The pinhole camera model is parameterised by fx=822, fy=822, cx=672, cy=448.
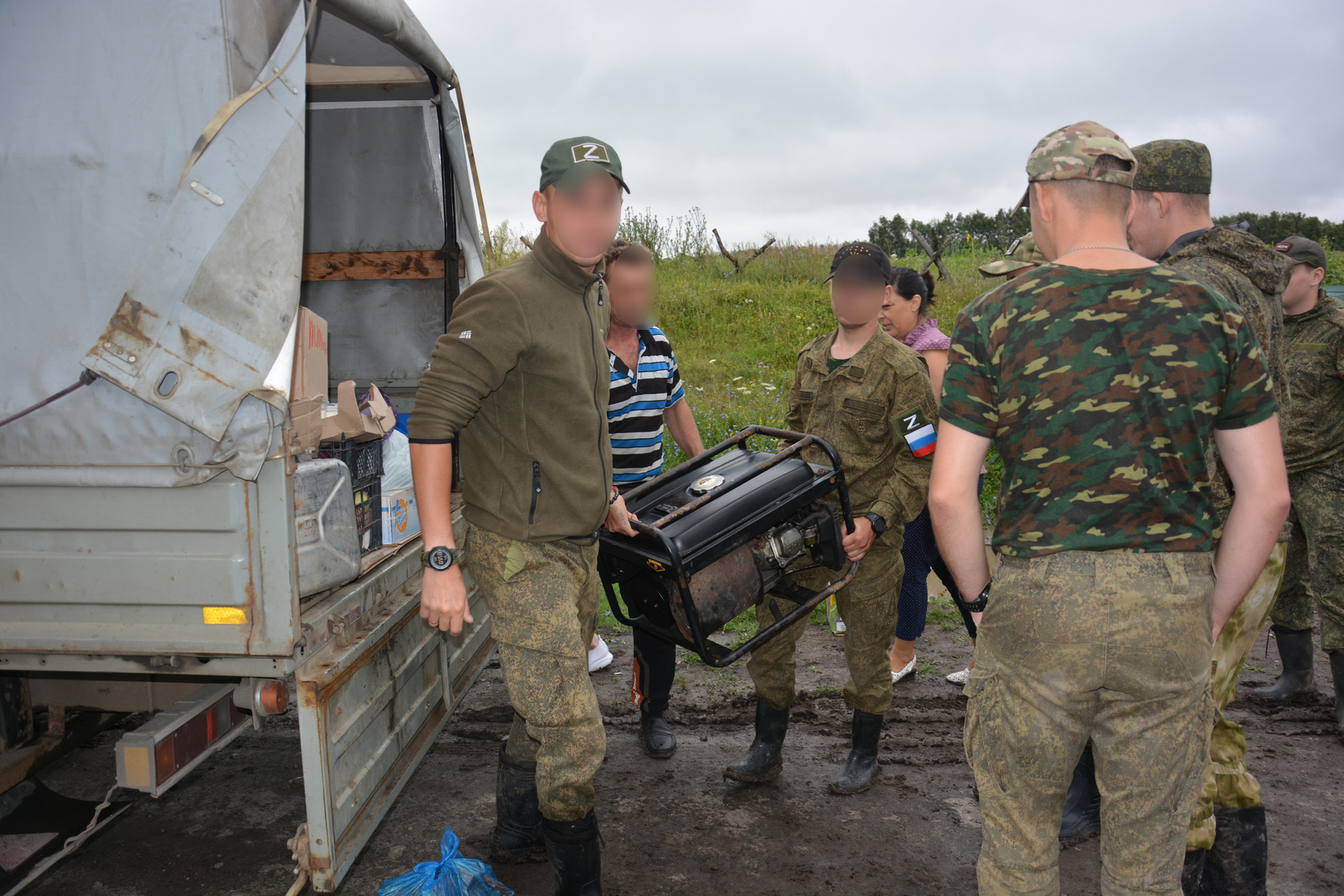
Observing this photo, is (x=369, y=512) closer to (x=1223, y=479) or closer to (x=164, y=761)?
(x=164, y=761)

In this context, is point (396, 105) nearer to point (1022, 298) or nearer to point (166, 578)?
point (166, 578)

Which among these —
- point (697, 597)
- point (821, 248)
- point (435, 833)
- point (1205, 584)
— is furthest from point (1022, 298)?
point (821, 248)

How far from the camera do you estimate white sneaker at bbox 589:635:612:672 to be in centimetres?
446

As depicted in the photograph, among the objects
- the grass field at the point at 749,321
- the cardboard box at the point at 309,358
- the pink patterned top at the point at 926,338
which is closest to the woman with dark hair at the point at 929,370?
the pink patterned top at the point at 926,338

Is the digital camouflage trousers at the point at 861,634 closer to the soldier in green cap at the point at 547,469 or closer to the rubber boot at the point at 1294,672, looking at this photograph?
the soldier in green cap at the point at 547,469

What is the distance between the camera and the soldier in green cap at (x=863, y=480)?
3.08 metres

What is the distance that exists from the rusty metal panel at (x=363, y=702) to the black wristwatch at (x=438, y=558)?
1.36ft

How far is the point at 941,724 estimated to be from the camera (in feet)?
12.8

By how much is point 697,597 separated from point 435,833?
4.55 feet

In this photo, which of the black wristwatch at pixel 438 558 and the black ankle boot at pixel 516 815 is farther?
the black ankle boot at pixel 516 815

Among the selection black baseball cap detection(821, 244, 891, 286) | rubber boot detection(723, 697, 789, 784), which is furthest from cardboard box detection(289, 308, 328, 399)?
rubber boot detection(723, 697, 789, 784)

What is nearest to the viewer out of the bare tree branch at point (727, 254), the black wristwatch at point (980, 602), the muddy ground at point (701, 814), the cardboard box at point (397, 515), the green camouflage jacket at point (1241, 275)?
the black wristwatch at point (980, 602)

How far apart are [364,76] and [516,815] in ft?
11.1

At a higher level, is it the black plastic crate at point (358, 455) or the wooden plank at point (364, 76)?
the wooden plank at point (364, 76)
